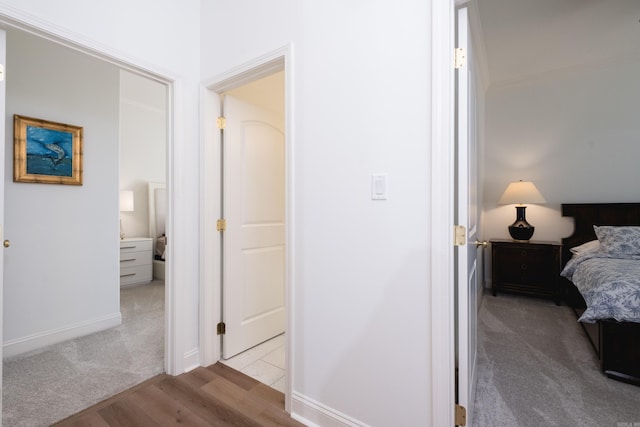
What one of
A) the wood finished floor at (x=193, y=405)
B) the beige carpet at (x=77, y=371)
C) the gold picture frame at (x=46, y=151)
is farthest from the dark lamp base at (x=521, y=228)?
the gold picture frame at (x=46, y=151)

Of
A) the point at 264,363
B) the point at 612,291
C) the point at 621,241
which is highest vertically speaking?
the point at 621,241

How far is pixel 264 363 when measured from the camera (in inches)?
87.1

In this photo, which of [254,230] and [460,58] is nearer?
[460,58]

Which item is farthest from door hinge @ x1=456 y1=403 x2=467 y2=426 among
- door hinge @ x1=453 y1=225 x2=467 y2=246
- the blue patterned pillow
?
the blue patterned pillow

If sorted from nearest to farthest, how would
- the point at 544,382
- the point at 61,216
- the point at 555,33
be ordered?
the point at 544,382 < the point at 61,216 < the point at 555,33

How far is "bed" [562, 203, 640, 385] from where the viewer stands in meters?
1.89

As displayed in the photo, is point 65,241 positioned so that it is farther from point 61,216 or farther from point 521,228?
point 521,228

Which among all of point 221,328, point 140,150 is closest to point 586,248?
point 221,328

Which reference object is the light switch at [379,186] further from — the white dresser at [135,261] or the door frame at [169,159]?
the white dresser at [135,261]

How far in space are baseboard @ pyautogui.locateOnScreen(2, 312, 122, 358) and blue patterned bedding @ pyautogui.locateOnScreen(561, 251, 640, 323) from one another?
3951 millimetres

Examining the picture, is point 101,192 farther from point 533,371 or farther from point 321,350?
point 533,371

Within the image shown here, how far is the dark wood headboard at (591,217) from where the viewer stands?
3.29 meters

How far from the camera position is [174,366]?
201cm

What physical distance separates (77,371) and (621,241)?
4.85 m
